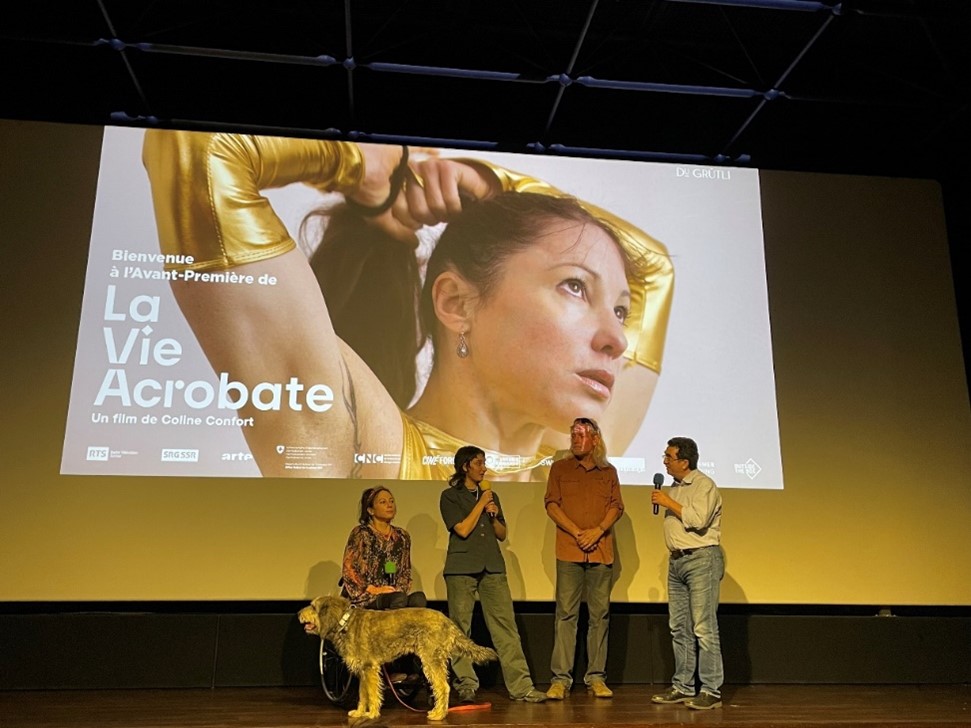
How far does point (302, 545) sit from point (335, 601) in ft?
3.78

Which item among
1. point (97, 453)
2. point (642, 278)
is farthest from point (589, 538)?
point (97, 453)

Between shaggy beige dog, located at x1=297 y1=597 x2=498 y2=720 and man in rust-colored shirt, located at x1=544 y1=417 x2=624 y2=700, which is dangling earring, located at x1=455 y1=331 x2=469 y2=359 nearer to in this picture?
man in rust-colored shirt, located at x1=544 y1=417 x2=624 y2=700

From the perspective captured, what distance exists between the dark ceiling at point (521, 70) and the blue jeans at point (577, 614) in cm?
320

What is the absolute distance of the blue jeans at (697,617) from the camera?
3805 mm

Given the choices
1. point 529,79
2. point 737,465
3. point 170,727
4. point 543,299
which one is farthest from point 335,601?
point 529,79

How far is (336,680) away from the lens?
3771 millimetres

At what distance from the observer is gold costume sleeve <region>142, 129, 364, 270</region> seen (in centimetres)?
475

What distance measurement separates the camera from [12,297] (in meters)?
4.64

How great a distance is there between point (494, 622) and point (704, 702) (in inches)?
38.5

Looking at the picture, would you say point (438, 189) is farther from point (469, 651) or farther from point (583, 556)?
point (469, 651)

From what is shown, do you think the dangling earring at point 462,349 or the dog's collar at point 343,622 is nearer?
the dog's collar at point 343,622

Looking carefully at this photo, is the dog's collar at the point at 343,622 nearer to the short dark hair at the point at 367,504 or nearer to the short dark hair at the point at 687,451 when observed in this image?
the short dark hair at the point at 367,504

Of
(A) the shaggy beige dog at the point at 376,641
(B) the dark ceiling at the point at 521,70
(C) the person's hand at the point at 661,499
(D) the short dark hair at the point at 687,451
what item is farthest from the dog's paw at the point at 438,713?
(B) the dark ceiling at the point at 521,70

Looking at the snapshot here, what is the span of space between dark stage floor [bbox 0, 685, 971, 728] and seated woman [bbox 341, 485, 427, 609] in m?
0.46
